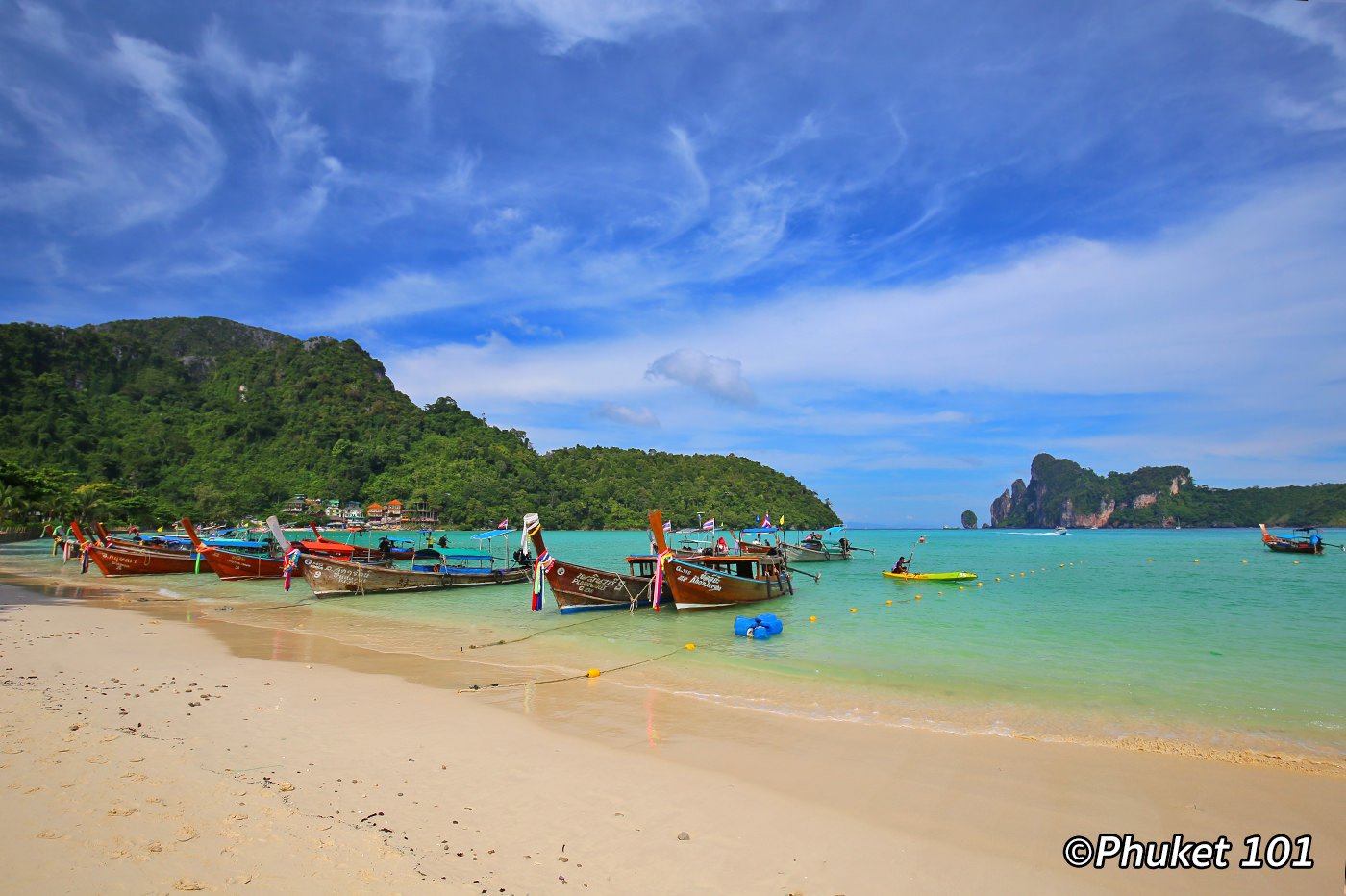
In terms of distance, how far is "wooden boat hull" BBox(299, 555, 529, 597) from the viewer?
2408 cm

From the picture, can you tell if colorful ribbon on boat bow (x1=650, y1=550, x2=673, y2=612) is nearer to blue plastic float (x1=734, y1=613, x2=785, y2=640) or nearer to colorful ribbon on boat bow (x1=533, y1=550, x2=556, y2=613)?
colorful ribbon on boat bow (x1=533, y1=550, x2=556, y2=613)

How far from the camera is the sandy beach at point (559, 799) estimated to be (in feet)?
14.2

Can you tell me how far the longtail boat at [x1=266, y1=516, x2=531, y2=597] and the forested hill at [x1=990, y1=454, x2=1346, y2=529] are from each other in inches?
6560

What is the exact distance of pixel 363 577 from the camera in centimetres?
2491

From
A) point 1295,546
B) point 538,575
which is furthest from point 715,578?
point 1295,546

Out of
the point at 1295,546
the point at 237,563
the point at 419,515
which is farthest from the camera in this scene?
the point at 419,515

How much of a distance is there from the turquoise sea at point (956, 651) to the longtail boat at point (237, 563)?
141cm

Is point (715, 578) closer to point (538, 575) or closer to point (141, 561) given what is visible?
point (538, 575)

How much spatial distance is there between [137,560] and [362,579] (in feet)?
45.2

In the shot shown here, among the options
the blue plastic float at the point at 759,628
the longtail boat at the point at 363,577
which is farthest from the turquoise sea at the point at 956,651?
the longtail boat at the point at 363,577

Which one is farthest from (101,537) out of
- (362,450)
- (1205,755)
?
(362,450)

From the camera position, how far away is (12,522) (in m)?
53.4

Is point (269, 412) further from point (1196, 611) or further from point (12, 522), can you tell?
point (1196, 611)

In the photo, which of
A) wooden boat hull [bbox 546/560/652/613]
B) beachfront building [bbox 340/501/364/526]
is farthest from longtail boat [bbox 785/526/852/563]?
beachfront building [bbox 340/501/364/526]
